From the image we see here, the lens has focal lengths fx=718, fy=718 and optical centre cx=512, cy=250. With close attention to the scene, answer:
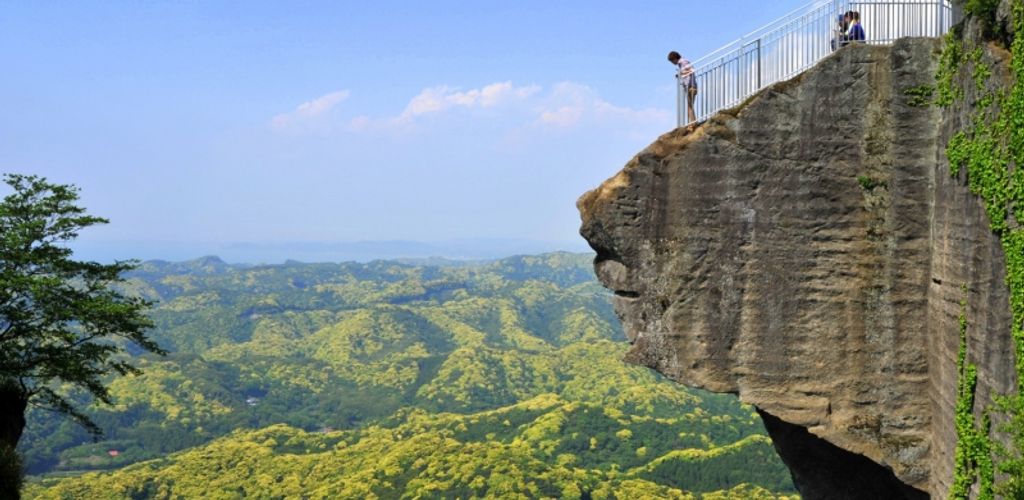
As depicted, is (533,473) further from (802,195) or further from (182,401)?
(182,401)

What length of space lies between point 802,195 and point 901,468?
630 centimetres

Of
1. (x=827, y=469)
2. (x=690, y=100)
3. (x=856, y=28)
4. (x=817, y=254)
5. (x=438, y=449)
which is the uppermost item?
(x=856, y=28)

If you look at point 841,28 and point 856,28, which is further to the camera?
point 841,28

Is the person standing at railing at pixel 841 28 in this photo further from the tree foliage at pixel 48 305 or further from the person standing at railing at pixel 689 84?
the tree foliage at pixel 48 305

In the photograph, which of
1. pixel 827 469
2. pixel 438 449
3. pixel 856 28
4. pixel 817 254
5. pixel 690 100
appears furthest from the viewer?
pixel 438 449

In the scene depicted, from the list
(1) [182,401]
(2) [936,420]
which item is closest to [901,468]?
(2) [936,420]

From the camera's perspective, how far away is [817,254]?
616 inches

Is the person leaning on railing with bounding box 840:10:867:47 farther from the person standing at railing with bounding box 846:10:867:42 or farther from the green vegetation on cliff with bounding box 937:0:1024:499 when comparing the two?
the green vegetation on cliff with bounding box 937:0:1024:499

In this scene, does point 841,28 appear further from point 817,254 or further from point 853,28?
point 817,254

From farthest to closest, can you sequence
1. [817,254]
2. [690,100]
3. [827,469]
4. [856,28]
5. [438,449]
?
1. [438,449]
2. [827,469]
3. [690,100]
4. [817,254]
5. [856,28]

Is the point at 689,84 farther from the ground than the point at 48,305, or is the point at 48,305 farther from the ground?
the point at 689,84

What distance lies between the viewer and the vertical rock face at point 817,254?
14789mm

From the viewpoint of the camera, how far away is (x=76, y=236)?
26.9 m

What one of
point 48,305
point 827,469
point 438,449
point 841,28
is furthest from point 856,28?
point 438,449
